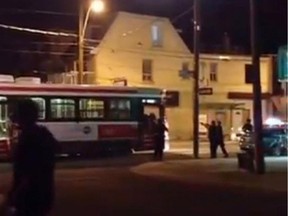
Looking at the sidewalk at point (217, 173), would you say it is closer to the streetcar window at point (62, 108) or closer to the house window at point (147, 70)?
→ the streetcar window at point (62, 108)

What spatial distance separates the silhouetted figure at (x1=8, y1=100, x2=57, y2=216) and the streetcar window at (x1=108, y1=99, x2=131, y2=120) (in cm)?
2921

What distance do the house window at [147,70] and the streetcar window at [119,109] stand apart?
2548 centimetres

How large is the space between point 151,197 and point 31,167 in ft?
36.7

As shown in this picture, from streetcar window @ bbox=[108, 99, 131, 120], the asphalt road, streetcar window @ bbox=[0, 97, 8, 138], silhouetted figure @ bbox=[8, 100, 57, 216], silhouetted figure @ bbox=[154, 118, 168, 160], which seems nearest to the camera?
silhouetted figure @ bbox=[8, 100, 57, 216]

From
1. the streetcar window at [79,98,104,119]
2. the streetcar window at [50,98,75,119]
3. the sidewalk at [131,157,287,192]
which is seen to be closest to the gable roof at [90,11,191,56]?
the streetcar window at [79,98,104,119]

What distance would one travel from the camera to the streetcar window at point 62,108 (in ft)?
115

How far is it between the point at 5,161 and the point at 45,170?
27002 millimetres

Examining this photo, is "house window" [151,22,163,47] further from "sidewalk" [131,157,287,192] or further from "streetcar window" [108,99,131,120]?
"sidewalk" [131,157,287,192]

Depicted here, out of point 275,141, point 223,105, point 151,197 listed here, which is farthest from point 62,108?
point 223,105

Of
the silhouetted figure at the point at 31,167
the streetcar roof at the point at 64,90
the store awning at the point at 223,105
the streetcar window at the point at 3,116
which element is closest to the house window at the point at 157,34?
the store awning at the point at 223,105

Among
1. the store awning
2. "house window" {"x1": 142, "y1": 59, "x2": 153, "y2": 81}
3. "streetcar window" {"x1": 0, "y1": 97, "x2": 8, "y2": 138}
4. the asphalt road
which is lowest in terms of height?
the asphalt road

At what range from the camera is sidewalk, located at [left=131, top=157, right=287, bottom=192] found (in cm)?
2176

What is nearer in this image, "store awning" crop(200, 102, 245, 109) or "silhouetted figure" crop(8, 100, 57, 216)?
"silhouetted figure" crop(8, 100, 57, 216)

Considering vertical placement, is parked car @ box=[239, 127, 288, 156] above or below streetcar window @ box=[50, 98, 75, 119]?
below
